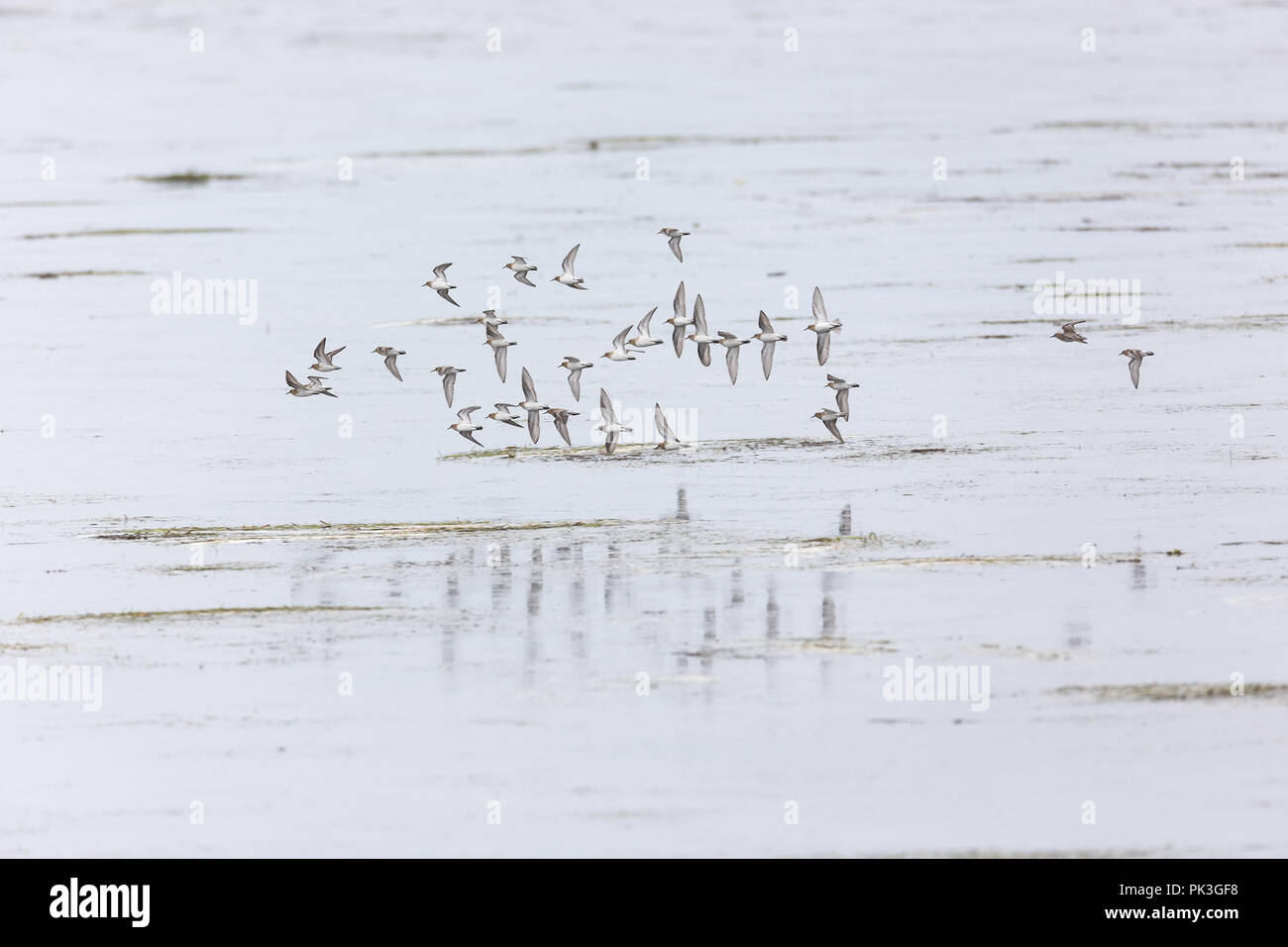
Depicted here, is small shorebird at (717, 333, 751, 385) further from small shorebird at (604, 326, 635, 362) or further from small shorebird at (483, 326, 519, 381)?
small shorebird at (483, 326, 519, 381)

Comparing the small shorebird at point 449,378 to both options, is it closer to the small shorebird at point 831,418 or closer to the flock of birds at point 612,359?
the flock of birds at point 612,359

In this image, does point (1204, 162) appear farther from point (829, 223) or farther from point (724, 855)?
point (724, 855)

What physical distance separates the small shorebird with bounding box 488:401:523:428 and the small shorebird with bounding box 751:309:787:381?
71.1 inches

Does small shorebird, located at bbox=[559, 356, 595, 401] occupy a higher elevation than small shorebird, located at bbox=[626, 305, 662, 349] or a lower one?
lower

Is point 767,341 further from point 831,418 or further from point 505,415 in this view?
point 505,415

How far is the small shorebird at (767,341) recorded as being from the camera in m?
16.0

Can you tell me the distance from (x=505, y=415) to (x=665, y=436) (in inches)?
42.2

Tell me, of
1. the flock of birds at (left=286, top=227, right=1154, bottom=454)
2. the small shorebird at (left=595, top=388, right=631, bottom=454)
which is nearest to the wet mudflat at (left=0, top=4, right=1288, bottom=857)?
the small shorebird at (left=595, top=388, right=631, bottom=454)

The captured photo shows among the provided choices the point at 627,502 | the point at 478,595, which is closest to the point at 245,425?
the point at 627,502

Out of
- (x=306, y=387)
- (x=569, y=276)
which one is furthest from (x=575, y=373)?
(x=306, y=387)

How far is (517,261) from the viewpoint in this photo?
660 inches

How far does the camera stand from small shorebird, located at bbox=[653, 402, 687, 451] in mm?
15375
